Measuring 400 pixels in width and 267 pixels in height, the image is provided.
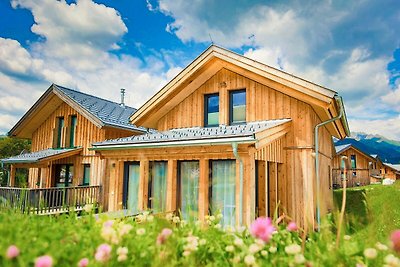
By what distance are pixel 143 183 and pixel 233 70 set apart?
5.09m

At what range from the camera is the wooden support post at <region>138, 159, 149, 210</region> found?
8.41m

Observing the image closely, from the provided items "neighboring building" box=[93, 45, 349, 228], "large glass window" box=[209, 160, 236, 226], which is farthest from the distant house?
"large glass window" box=[209, 160, 236, 226]

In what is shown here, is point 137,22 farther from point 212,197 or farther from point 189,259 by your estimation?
point 189,259

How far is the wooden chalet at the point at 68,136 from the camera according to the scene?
1405cm

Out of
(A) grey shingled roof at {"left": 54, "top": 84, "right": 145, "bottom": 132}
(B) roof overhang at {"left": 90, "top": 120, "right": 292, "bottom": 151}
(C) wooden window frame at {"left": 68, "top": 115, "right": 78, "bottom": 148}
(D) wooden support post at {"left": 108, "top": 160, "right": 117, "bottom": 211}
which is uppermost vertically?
(A) grey shingled roof at {"left": 54, "top": 84, "right": 145, "bottom": 132}

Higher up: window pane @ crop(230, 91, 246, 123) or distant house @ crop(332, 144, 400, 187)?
window pane @ crop(230, 91, 246, 123)

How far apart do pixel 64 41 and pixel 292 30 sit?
11.3 m

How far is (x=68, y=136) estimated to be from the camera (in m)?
15.8

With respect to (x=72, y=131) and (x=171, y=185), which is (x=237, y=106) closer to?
(x=171, y=185)

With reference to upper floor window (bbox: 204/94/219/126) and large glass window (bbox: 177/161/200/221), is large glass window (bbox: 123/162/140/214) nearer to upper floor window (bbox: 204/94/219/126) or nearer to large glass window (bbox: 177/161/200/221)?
large glass window (bbox: 177/161/200/221)

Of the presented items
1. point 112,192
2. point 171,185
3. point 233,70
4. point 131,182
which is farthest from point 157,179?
point 233,70

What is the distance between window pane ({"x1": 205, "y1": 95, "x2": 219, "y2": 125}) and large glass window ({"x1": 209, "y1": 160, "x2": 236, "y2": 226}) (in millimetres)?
2747

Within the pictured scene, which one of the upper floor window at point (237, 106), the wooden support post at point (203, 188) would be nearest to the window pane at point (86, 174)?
the upper floor window at point (237, 106)

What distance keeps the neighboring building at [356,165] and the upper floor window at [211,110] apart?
75.3 ft
